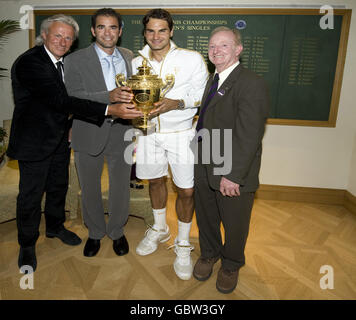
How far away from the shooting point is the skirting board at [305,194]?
3750 mm

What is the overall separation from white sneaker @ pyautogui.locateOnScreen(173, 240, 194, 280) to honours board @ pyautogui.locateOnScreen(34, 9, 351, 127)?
2.14 meters

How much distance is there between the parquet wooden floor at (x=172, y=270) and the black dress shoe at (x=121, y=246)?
48 millimetres

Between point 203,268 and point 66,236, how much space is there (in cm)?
136

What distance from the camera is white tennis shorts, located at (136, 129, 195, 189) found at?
7.41 ft

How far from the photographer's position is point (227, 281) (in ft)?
7.04

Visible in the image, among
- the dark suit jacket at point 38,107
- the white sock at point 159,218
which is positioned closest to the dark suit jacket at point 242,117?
the dark suit jacket at point 38,107

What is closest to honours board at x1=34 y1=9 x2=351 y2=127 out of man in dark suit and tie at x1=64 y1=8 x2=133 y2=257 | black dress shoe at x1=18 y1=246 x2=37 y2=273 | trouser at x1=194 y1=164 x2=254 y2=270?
man in dark suit and tie at x1=64 y1=8 x2=133 y2=257

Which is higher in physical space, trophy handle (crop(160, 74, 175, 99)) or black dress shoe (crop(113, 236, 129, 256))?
trophy handle (crop(160, 74, 175, 99))

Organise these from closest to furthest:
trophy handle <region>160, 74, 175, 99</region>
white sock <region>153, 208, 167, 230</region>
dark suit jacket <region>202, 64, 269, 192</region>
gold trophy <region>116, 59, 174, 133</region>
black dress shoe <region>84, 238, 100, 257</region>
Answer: dark suit jacket <region>202, 64, 269, 192</region> → gold trophy <region>116, 59, 174, 133</region> → trophy handle <region>160, 74, 175, 99</region> → black dress shoe <region>84, 238, 100, 257</region> → white sock <region>153, 208, 167, 230</region>
